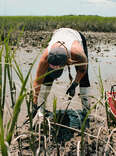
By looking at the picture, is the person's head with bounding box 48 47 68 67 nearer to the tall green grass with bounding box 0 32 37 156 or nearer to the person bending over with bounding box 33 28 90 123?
the person bending over with bounding box 33 28 90 123

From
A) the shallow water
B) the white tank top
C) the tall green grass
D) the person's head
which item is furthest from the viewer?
the shallow water

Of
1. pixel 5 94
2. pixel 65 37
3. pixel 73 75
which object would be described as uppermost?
pixel 65 37

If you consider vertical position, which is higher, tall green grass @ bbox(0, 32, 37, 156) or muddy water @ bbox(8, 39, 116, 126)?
tall green grass @ bbox(0, 32, 37, 156)

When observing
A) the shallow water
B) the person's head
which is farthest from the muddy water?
the person's head

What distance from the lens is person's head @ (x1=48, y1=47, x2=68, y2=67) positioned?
88.0 inches

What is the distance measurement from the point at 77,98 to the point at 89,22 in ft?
45.9

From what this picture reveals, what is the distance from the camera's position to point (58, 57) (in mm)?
2232

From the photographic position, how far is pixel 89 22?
55.4 ft

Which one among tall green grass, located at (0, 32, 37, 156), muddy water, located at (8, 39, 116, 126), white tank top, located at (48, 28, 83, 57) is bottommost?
muddy water, located at (8, 39, 116, 126)

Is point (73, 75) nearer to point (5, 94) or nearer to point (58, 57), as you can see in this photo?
point (58, 57)

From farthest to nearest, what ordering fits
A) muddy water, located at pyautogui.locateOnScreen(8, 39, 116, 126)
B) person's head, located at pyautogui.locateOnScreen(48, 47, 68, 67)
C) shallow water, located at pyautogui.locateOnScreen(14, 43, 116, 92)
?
shallow water, located at pyautogui.locateOnScreen(14, 43, 116, 92), muddy water, located at pyautogui.locateOnScreen(8, 39, 116, 126), person's head, located at pyautogui.locateOnScreen(48, 47, 68, 67)

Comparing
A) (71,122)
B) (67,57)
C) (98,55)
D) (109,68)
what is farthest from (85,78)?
(98,55)

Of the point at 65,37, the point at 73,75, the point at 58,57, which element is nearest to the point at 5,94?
the point at 58,57

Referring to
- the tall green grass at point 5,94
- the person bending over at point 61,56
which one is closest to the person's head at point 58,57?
the person bending over at point 61,56
